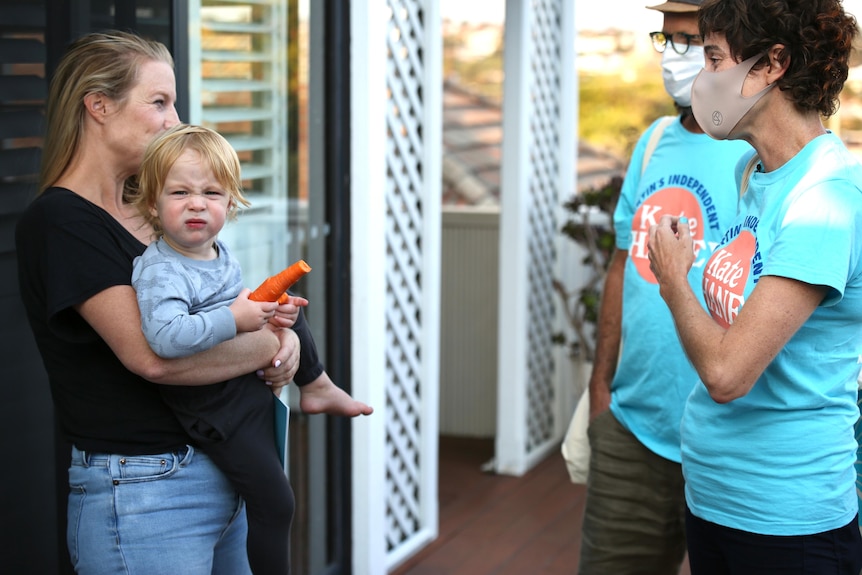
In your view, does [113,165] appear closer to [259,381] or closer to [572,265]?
[259,381]

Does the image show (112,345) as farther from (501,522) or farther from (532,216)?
(532,216)

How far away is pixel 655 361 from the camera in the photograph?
2.44 meters

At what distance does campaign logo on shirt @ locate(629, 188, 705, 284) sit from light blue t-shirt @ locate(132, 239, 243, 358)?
1.10 metres

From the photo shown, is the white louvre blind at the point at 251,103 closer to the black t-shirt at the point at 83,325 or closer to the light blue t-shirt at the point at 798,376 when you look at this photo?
the black t-shirt at the point at 83,325

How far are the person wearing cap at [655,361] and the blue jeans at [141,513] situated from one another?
1.13m

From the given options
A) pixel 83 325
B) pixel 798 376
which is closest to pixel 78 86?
pixel 83 325

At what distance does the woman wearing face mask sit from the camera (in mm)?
1614

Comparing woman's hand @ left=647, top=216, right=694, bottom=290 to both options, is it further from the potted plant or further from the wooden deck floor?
the potted plant

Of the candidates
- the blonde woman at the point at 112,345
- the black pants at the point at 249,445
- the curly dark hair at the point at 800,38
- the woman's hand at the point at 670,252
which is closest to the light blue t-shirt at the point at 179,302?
the blonde woman at the point at 112,345

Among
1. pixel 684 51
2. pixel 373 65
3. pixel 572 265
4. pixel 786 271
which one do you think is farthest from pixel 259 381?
pixel 572 265

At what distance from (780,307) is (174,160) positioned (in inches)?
38.9

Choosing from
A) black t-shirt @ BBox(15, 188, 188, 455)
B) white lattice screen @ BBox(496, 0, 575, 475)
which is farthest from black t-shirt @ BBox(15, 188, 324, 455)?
white lattice screen @ BBox(496, 0, 575, 475)

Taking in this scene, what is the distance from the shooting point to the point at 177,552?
5.57 ft

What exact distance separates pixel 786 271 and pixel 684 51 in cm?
105
